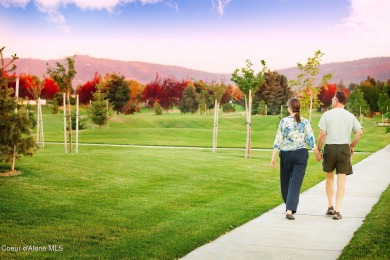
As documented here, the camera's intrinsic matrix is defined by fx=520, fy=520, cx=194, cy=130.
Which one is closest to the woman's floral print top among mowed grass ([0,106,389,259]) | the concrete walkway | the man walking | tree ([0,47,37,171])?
the man walking

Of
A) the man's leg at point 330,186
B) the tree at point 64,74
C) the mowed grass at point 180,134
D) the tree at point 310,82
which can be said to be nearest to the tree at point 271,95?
the mowed grass at point 180,134

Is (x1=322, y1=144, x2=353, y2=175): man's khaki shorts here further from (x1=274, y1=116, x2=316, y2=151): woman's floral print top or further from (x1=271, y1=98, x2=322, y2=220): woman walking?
(x1=274, y1=116, x2=316, y2=151): woman's floral print top

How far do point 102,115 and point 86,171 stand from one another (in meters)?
31.5

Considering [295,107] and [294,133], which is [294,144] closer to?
[294,133]

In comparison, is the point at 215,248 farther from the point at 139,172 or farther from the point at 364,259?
the point at 139,172

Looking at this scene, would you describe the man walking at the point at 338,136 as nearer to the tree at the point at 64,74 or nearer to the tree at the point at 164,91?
the tree at the point at 64,74

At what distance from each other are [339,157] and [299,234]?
1918 mm

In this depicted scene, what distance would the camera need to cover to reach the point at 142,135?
38.4 m

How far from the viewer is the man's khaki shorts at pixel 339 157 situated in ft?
29.6

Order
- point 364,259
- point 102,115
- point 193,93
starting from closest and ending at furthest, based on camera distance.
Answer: point 364,259 → point 102,115 → point 193,93

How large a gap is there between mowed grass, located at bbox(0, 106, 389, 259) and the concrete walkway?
361 millimetres

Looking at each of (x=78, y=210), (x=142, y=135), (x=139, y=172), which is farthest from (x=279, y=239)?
(x=142, y=135)

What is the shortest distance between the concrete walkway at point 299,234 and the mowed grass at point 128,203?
0.36m

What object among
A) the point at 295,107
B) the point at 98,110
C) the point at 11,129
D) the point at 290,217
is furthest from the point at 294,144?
the point at 98,110
